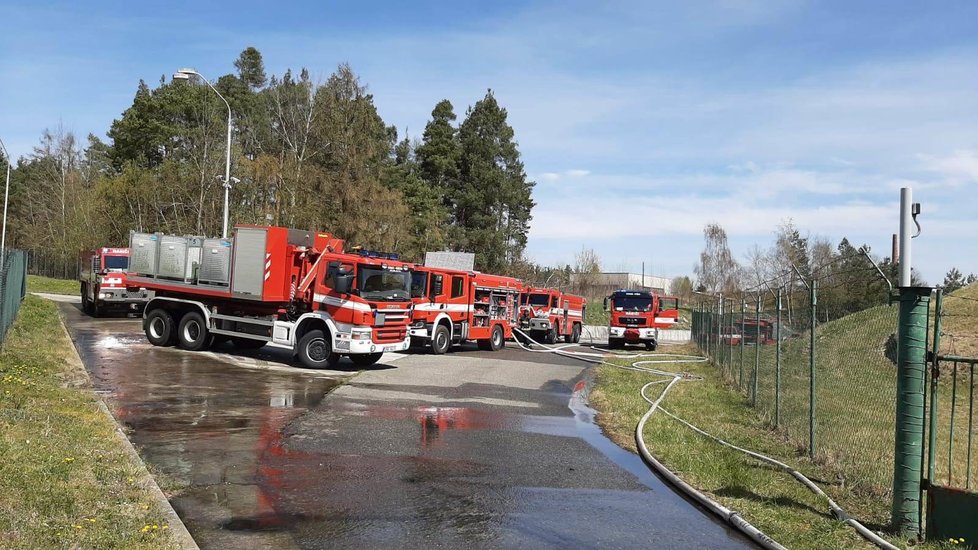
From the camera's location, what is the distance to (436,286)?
22562 millimetres

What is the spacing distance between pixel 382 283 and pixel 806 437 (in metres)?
10.5

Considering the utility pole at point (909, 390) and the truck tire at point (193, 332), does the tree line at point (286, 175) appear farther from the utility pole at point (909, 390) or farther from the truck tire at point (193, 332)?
the utility pole at point (909, 390)

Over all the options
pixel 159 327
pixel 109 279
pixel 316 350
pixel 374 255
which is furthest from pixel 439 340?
pixel 109 279

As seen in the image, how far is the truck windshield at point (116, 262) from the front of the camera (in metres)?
29.6

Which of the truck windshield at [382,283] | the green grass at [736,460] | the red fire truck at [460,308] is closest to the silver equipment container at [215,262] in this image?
the truck windshield at [382,283]

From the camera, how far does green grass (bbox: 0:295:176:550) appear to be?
5.09 metres

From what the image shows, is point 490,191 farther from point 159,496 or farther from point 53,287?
point 159,496

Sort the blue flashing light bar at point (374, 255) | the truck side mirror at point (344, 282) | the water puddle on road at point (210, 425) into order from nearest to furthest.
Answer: the water puddle on road at point (210, 425) < the truck side mirror at point (344, 282) < the blue flashing light bar at point (374, 255)

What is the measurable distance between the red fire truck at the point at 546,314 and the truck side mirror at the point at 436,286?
9.49 meters

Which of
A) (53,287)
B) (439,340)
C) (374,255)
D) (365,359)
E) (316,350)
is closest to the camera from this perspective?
(316,350)

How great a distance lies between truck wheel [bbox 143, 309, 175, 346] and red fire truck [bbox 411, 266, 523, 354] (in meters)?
6.38

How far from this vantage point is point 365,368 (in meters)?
18.4

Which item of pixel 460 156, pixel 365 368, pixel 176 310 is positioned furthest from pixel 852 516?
pixel 460 156

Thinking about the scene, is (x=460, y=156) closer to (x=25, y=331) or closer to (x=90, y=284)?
(x=90, y=284)
